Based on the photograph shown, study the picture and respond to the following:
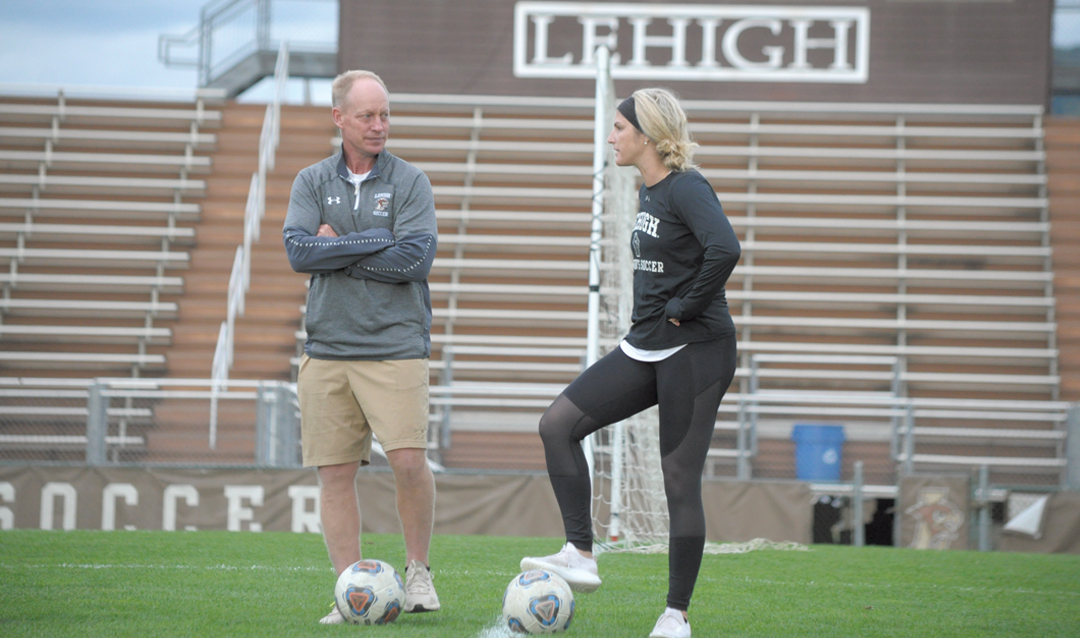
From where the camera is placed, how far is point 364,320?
3828 millimetres

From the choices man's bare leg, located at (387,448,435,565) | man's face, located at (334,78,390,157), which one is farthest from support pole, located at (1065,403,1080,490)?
man's face, located at (334,78,390,157)

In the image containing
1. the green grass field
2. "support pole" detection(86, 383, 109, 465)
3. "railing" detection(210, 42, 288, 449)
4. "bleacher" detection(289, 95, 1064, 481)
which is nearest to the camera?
the green grass field

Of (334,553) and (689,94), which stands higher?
(689,94)

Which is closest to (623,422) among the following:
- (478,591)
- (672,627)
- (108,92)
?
(478,591)

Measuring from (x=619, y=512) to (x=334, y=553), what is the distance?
3.46 meters

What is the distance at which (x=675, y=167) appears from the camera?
3.63 m

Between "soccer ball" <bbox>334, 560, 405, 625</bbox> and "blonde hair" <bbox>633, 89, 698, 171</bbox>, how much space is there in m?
1.56

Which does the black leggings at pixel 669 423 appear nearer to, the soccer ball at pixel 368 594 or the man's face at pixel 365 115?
the soccer ball at pixel 368 594

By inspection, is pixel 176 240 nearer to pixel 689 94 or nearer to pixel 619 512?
pixel 689 94

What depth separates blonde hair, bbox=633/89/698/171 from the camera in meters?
3.61

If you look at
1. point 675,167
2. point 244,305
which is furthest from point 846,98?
point 675,167

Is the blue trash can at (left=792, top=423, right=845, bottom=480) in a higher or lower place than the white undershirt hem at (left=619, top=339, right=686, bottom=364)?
lower

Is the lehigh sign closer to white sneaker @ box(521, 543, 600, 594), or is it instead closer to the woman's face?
the woman's face

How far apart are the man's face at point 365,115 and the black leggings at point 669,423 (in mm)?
1053
